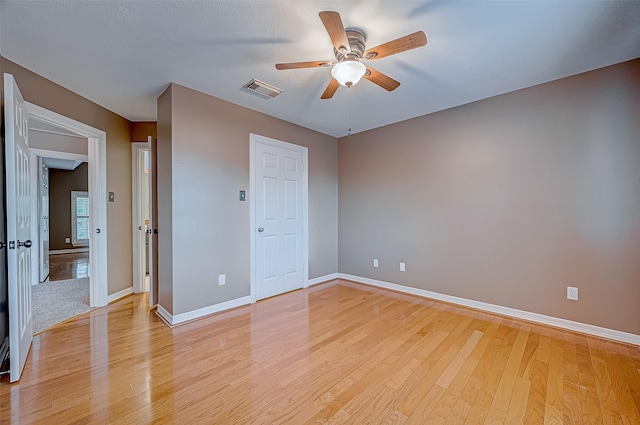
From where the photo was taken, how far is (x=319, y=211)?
14.5ft

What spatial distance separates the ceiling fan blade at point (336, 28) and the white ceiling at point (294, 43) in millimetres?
236

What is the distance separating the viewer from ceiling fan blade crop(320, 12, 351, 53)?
142 cm

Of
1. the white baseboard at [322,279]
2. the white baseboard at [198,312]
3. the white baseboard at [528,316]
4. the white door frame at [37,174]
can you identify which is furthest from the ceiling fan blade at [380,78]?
the white door frame at [37,174]

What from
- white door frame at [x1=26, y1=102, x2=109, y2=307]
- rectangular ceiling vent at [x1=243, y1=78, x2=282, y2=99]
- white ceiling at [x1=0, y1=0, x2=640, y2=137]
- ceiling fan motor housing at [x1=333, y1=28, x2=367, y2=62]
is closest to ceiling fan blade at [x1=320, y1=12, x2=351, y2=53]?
ceiling fan motor housing at [x1=333, y1=28, x2=367, y2=62]

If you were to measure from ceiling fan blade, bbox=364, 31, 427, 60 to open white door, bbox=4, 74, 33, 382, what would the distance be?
8.17 ft

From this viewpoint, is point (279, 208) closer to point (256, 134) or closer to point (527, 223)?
point (256, 134)

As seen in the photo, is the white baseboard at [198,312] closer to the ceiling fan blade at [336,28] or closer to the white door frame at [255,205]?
the white door frame at [255,205]

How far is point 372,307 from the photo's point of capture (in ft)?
10.7

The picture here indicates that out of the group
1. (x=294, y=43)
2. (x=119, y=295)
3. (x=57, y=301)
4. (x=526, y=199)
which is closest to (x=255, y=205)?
(x=294, y=43)

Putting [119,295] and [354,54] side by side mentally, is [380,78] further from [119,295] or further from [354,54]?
[119,295]

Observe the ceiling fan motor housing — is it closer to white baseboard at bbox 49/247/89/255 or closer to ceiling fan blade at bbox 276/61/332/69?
ceiling fan blade at bbox 276/61/332/69

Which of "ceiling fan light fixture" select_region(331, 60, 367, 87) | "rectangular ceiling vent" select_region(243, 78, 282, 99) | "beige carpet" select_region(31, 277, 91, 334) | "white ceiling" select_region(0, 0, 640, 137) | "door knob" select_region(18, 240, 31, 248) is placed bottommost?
"beige carpet" select_region(31, 277, 91, 334)

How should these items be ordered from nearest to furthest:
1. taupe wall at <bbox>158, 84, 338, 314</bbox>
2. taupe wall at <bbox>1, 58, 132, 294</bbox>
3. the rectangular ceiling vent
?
the rectangular ceiling vent, taupe wall at <bbox>158, 84, 338, 314</bbox>, taupe wall at <bbox>1, 58, 132, 294</bbox>

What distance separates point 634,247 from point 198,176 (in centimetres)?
416
